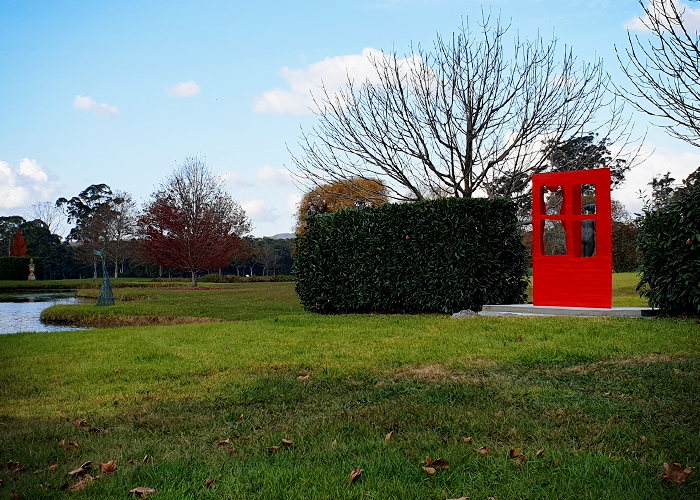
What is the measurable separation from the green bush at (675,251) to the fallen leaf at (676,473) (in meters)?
6.45

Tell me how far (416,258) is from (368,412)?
24.1 feet

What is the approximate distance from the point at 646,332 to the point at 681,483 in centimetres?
528

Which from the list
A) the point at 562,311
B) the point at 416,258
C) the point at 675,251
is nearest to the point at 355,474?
the point at 675,251

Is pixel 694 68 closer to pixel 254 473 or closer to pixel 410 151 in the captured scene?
pixel 410 151

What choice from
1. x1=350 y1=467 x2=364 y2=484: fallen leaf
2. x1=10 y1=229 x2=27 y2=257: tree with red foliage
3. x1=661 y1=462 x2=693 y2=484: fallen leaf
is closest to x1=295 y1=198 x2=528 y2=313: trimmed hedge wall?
x1=661 y1=462 x2=693 y2=484: fallen leaf

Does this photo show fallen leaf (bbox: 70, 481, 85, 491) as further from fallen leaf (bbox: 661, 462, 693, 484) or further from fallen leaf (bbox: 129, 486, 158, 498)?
fallen leaf (bbox: 661, 462, 693, 484)

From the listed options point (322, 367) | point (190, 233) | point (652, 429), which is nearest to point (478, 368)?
point (322, 367)

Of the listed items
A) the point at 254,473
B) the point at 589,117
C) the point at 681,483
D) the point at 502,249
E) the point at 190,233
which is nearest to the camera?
the point at 681,483

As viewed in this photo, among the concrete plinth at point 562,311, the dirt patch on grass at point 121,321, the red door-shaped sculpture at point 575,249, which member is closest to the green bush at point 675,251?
the concrete plinth at point 562,311

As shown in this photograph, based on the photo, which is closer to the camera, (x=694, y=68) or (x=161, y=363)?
(x=161, y=363)

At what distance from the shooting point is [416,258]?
461 inches

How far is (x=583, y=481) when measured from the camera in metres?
3.08

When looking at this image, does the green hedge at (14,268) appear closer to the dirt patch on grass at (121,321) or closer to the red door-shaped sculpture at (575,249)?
the dirt patch on grass at (121,321)

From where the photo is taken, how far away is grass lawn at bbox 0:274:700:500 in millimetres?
3186
